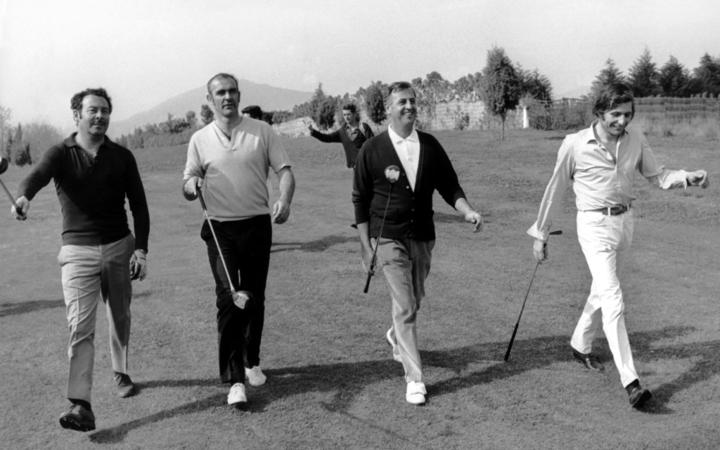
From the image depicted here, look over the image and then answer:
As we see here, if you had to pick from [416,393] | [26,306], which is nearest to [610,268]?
[416,393]

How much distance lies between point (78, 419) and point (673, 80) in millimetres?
56542

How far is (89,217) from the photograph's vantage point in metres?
6.52

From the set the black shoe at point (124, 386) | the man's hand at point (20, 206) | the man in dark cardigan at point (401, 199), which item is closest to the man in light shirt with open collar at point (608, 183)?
the man in dark cardigan at point (401, 199)

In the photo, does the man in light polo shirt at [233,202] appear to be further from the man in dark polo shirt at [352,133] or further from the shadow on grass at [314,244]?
the shadow on grass at [314,244]

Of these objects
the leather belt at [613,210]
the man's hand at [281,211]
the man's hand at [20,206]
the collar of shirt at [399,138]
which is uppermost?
the collar of shirt at [399,138]

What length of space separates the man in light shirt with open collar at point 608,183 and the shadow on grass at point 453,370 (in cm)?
67

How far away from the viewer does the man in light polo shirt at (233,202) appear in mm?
6727

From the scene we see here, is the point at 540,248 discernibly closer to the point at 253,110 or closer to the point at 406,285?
the point at 406,285

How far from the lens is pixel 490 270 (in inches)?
473

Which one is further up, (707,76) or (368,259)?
(707,76)

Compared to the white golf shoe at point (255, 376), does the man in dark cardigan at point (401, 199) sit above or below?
above

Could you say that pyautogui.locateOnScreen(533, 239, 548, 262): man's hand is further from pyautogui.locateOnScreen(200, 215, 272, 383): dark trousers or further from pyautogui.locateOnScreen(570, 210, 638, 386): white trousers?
pyautogui.locateOnScreen(200, 215, 272, 383): dark trousers

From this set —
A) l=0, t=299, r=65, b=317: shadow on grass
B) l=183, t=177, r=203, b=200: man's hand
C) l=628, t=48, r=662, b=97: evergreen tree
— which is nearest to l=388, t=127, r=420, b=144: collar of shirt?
l=183, t=177, r=203, b=200: man's hand

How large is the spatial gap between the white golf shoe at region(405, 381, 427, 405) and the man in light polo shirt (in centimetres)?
133
